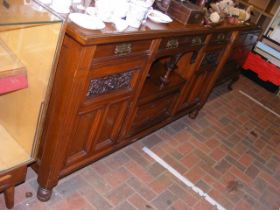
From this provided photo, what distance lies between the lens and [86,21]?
1.54 meters

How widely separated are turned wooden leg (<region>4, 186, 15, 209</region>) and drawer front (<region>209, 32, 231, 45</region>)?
1972 mm

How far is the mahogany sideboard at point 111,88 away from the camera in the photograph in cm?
159

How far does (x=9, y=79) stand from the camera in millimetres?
1427

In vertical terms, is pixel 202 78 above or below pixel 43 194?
above

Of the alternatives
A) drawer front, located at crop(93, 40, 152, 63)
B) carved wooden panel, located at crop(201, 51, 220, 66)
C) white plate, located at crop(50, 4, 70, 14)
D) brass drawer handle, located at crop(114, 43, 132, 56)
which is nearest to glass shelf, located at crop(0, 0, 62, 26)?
white plate, located at crop(50, 4, 70, 14)

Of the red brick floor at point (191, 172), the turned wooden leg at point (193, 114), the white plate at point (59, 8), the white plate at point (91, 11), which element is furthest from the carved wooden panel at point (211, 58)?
the white plate at point (59, 8)

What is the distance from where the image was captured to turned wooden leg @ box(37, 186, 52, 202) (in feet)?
6.54

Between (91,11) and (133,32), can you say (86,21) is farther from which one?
(133,32)

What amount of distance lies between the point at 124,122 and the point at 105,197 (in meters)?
0.56

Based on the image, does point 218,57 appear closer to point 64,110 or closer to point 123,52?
point 123,52

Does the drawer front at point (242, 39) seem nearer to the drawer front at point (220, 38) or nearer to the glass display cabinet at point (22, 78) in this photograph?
the drawer front at point (220, 38)

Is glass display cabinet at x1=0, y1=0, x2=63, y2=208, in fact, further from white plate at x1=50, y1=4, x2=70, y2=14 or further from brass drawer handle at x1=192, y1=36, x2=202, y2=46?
brass drawer handle at x1=192, y1=36, x2=202, y2=46

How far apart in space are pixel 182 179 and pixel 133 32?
149 cm

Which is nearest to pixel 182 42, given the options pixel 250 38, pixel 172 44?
pixel 172 44
